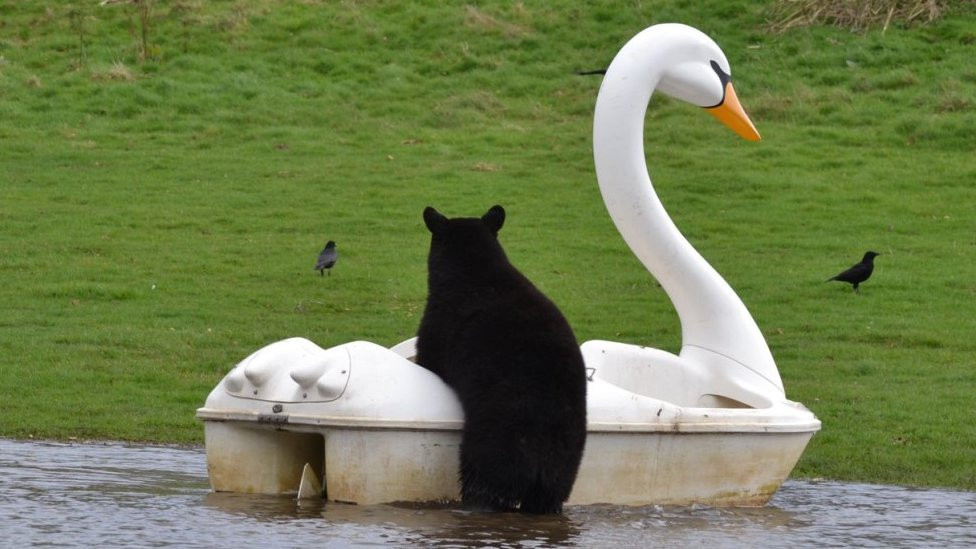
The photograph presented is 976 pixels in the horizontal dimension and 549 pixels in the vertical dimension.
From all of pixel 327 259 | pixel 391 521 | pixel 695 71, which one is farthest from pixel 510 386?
pixel 327 259

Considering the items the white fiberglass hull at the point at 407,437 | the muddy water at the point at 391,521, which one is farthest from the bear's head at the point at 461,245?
the muddy water at the point at 391,521

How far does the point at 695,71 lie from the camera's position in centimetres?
991

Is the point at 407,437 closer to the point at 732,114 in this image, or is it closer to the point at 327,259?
the point at 732,114

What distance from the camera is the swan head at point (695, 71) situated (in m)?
9.84

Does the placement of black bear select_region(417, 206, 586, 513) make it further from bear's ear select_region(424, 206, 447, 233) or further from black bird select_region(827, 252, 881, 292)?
black bird select_region(827, 252, 881, 292)

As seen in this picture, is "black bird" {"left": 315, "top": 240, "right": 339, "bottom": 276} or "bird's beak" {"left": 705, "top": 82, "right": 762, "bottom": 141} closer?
"bird's beak" {"left": 705, "top": 82, "right": 762, "bottom": 141}

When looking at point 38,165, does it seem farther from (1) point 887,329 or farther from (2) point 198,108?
(1) point 887,329

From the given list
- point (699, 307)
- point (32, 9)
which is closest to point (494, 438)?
point (699, 307)

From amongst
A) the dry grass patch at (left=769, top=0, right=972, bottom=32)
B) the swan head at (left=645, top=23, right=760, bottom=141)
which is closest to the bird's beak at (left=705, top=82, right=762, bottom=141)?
the swan head at (left=645, top=23, right=760, bottom=141)

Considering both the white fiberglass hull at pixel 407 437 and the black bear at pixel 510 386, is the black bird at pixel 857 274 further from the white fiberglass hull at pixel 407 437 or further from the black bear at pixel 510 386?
the black bear at pixel 510 386

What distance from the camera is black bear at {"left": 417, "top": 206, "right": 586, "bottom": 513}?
816 centimetres

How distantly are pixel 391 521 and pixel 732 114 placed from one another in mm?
3581

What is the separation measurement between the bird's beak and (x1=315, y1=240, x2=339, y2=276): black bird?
7.74 m

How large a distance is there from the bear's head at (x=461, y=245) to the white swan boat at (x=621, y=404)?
550 mm
